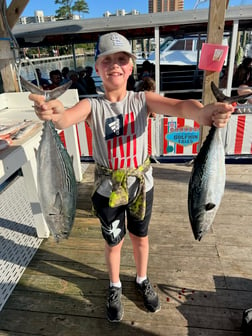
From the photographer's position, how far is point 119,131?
1.55 metres

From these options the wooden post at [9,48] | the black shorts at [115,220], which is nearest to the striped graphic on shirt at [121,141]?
the black shorts at [115,220]

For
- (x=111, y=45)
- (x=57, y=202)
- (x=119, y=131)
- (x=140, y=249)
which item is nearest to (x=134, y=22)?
(x=111, y=45)

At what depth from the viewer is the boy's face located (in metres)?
1.44

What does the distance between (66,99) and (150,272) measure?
2.39 meters

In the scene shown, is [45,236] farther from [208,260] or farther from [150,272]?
[208,260]

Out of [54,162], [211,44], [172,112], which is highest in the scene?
[211,44]

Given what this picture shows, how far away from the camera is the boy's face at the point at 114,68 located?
56.6 inches

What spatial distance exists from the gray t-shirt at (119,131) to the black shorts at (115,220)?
0.11 m

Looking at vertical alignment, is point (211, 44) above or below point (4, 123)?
above

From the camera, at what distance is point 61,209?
1.37 m

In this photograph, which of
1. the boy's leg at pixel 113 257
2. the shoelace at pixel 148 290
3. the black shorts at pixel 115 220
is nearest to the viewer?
the black shorts at pixel 115 220

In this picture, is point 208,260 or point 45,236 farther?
point 45,236

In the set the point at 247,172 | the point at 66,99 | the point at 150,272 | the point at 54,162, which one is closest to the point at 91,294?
the point at 150,272

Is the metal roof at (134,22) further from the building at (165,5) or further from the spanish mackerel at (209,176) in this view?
the building at (165,5)
